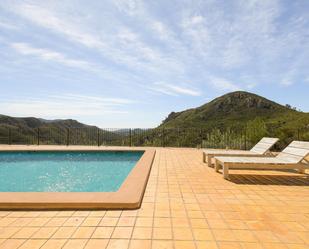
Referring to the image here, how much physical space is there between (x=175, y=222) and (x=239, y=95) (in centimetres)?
5940

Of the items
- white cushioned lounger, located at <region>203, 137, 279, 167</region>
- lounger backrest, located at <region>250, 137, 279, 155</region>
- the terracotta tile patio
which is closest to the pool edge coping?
the terracotta tile patio

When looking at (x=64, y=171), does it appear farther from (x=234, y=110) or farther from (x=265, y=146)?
(x=234, y=110)

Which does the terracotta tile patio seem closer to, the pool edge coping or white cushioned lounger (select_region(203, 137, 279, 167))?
the pool edge coping

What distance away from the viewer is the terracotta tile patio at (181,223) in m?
2.53

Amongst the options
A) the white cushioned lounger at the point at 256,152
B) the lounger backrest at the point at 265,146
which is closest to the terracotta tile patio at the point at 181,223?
the white cushioned lounger at the point at 256,152

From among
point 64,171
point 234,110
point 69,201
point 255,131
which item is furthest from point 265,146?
point 234,110

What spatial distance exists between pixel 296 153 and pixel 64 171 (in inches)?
272

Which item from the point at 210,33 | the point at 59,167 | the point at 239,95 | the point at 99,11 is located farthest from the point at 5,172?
the point at 239,95

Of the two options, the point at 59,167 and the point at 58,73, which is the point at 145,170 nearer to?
the point at 59,167

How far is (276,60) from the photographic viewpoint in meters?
11.3

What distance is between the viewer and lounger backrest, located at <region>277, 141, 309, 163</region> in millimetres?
5733

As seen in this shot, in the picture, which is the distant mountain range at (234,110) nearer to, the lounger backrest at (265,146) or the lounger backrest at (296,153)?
the lounger backrest at (265,146)

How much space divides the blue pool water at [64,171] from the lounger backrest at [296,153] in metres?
4.24

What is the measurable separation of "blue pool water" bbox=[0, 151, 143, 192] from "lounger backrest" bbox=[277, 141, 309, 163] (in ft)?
13.9
